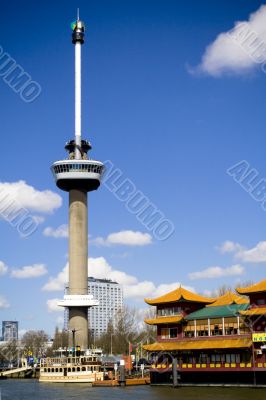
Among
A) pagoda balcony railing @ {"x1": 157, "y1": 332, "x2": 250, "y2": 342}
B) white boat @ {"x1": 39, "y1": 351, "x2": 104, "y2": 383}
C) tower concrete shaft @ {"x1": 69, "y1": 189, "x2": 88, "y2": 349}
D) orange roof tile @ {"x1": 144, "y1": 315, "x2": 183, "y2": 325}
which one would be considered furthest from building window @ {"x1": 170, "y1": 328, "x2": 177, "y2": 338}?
tower concrete shaft @ {"x1": 69, "y1": 189, "x2": 88, "y2": 349}

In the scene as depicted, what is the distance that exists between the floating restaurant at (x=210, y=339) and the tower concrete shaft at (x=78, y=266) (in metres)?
53.6

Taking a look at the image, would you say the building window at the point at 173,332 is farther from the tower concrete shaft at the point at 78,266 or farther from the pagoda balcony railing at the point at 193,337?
the tower concrete shaft at the point at 78,266

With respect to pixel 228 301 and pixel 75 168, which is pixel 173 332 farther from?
pixel 75 168

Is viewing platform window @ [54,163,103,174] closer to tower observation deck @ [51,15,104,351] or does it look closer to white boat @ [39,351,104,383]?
tower observation deck @ [51,15,104,351]

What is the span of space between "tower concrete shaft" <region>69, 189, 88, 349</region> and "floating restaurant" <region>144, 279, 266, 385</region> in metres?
53.6

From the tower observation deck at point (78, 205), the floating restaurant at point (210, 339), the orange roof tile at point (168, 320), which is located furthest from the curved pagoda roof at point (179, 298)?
the tower observation deck at point (78, 205)

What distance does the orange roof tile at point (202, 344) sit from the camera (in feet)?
285

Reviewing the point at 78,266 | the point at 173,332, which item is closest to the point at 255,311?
the point at 173,332

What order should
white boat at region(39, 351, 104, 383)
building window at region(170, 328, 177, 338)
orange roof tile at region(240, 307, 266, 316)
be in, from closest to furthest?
orange roof tile at region(240, 307, 266, 316), building window at region(170, 328, 177, 338), white boat at region(39, 351, 104, 383)

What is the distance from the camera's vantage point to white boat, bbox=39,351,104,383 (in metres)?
124

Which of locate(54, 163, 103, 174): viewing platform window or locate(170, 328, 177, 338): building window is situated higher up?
locate(54, 163, 103, 174): viewing platform window

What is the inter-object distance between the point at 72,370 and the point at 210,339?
47798mm

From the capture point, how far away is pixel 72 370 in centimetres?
12988

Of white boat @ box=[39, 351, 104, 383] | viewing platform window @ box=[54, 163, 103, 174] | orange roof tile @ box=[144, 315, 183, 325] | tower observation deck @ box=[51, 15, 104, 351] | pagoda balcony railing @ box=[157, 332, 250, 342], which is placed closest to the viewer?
pagoda balcony railing @ box=[157, 332, 250, 342]
